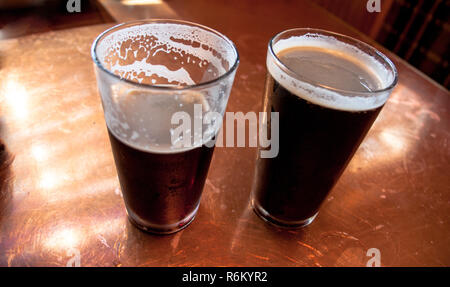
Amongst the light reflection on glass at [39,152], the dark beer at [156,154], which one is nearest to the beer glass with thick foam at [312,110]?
the dark beer at [156,154]

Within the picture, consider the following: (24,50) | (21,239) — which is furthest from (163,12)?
(21,239)

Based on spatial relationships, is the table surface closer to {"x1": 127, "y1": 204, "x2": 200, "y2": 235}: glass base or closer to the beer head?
{"x1": 127, "y1": 204, "x2": 200, "y2": 235}: glass base

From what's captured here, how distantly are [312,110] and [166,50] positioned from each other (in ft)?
0.85

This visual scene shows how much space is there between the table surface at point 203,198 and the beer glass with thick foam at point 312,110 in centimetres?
7

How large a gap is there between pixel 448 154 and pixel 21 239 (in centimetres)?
90

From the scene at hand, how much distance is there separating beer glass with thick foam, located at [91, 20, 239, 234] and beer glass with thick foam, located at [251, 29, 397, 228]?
0.09m

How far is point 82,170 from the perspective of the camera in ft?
2.16

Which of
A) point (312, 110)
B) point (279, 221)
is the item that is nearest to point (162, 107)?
point (312, 110)

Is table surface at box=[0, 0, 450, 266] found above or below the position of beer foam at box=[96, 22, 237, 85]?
below

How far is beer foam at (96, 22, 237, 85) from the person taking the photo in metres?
0.50

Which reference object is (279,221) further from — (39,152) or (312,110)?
(39,152)

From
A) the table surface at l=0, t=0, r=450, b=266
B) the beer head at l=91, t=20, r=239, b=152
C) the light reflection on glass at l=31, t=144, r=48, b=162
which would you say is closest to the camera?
the beer head at l=91, t=20, r=239, b=152

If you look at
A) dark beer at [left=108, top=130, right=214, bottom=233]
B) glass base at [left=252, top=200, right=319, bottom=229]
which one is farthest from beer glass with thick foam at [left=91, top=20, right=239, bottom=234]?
glass base at [left=252, top=200, right=319, bottom=229]
